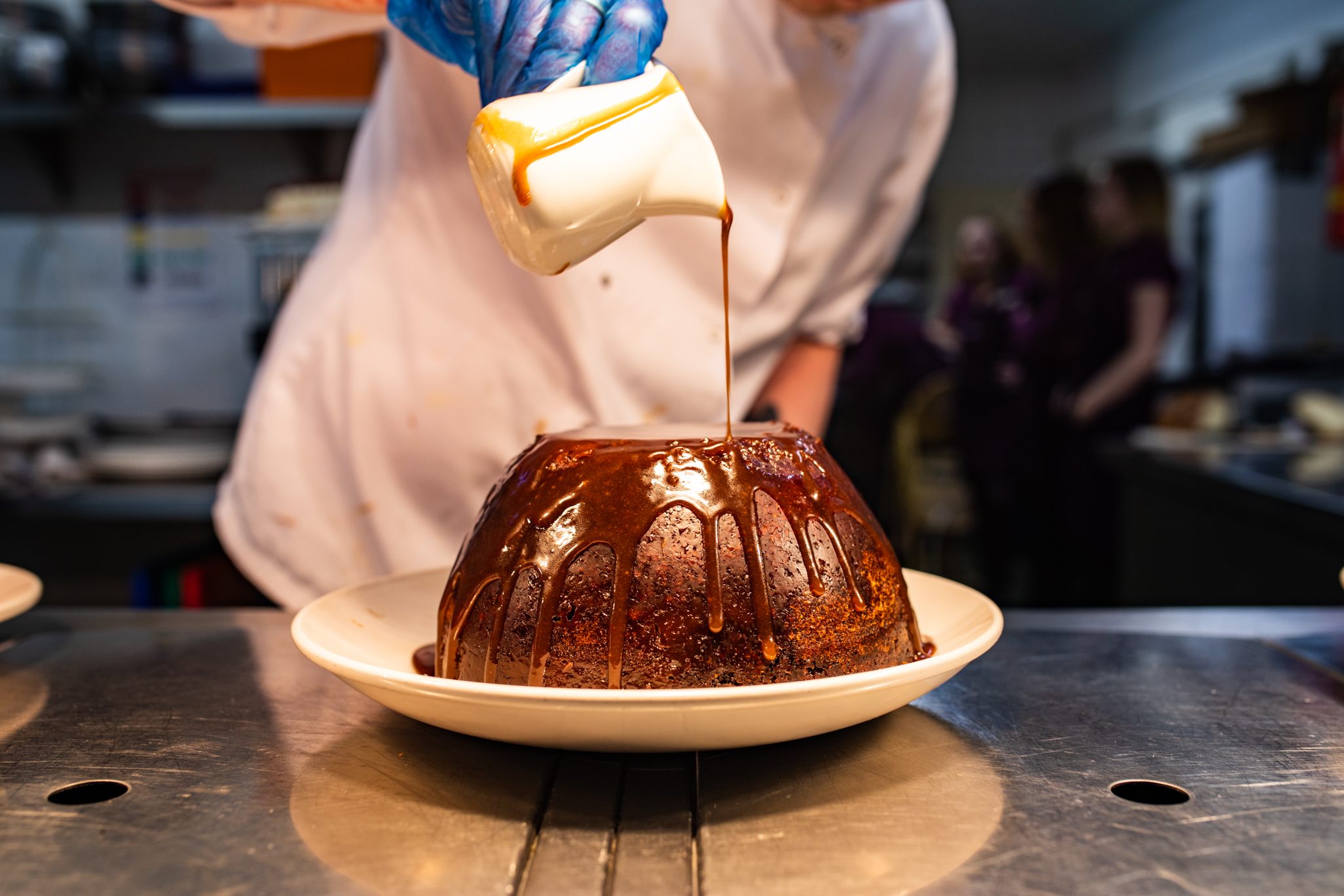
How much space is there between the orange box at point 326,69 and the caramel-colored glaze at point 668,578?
119 inches

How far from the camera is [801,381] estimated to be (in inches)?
62.8

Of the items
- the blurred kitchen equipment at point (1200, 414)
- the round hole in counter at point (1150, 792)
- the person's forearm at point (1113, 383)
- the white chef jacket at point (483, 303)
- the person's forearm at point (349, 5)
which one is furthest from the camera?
the person's forearm at point (1113, 383)

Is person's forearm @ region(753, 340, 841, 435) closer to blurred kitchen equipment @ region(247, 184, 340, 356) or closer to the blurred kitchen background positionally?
the blurred kitchen background

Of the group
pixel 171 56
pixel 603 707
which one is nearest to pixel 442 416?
pixel 603 707

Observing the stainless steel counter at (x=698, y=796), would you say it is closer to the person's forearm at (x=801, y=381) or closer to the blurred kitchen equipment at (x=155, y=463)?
the person's forearm at (x=801, y=381)

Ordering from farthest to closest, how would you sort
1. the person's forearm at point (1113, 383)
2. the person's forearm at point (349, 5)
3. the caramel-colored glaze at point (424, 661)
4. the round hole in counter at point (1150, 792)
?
the person's forearm at point (1113, 383) → the person's forearm at point (349, 5) → the caramel-colored glaze at point (424, 661) → the round hole in counter at point (1150, 792)

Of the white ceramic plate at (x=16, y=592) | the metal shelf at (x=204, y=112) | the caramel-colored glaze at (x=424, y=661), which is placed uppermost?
the metal shelf at (x=204, y=112)

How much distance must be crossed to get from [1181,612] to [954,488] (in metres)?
5.15

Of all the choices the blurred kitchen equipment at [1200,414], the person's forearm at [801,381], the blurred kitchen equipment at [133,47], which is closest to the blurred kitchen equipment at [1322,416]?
the blurred kitchen equipment at [1200,414]

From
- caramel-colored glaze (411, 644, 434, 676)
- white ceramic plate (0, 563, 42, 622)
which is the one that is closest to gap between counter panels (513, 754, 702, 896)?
caramel-colored glaze (411, 644, 434, 676)

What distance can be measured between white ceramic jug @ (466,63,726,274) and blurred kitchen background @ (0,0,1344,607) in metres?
1.31

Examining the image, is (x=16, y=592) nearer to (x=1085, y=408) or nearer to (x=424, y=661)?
(x=424, y=661)

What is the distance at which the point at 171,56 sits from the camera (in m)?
3.90

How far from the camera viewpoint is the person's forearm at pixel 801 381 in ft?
5.21
